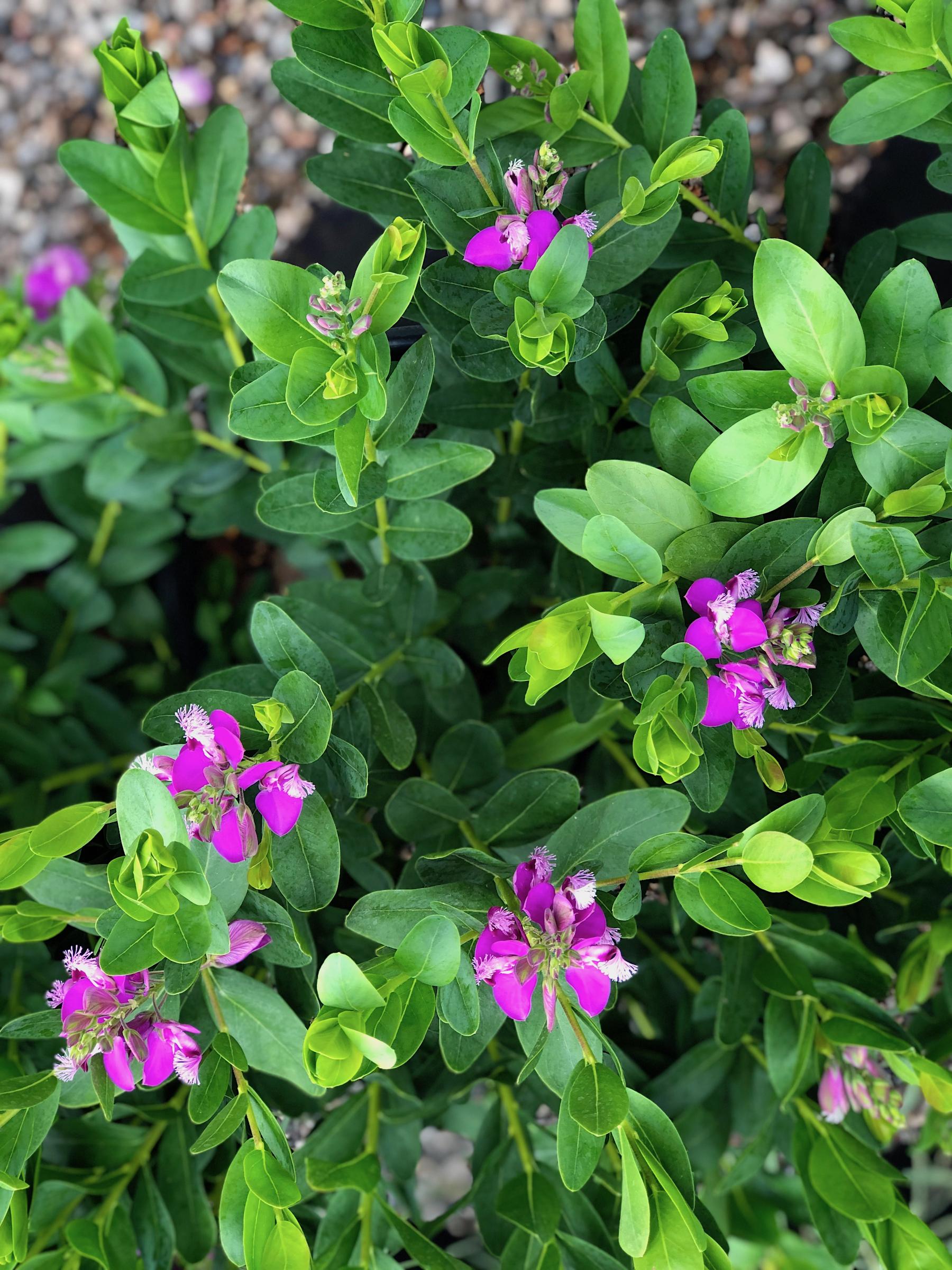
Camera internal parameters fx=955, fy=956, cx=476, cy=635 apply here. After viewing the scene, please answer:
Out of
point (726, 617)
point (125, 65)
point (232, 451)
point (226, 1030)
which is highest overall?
point (125, 65)

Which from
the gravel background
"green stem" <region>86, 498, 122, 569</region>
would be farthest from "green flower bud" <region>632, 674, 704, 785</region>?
the gravel background

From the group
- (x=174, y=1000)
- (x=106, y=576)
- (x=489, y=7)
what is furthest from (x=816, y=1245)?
(x=489, y=7)

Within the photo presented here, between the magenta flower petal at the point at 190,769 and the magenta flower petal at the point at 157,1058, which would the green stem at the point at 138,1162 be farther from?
the magenta flower petal at the point at 190,769

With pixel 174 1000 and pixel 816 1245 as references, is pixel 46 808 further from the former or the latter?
pixel 816 1245

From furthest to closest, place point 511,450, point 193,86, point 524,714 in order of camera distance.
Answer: point 193,86 → point 524,714 → point 511,450

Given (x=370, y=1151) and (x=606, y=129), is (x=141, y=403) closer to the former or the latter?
(x=606, y=129)

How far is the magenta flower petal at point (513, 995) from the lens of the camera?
490mm

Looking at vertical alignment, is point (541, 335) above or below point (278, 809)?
above

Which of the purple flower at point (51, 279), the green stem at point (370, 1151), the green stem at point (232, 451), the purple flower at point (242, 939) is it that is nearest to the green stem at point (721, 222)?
the green stem at point (232, 451)

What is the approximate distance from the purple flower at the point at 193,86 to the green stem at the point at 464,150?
3.46 ft

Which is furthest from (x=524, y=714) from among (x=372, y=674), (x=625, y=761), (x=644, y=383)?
A: (x=644, y=383)

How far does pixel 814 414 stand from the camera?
1.56 feet

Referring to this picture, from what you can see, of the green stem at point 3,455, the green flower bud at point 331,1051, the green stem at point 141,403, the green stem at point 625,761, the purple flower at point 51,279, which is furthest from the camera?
the purple flower at point 51,279

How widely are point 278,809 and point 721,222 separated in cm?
51
